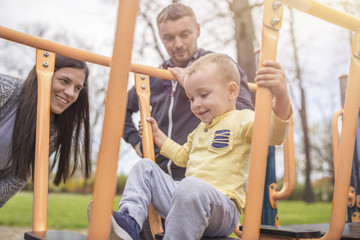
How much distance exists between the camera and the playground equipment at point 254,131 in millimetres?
825

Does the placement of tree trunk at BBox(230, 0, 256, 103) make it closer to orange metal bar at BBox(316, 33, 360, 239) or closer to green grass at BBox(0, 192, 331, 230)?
green grass at BBox(0, 192, 331, 230)

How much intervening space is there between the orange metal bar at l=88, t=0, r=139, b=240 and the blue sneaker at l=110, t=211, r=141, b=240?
361mm

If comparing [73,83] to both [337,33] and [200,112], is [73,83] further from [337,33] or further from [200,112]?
[337,33]

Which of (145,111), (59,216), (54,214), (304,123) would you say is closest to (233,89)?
(145,111)

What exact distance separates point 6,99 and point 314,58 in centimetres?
969

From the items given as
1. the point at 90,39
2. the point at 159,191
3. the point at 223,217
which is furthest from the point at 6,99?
the point at 90,39

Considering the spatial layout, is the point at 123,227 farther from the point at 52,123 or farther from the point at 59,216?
the point at 59,216

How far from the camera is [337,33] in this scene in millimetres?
10062

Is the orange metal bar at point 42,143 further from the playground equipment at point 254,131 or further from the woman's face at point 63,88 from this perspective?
the woman's face at point 63,88

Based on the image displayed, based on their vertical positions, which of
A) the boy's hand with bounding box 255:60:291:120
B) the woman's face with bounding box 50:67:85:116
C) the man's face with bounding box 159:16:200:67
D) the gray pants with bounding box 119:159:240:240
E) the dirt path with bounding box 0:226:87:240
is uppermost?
the man's face with bounding box 159:16:200:67

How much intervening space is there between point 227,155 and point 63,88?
1035 mm

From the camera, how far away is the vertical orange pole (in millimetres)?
1305

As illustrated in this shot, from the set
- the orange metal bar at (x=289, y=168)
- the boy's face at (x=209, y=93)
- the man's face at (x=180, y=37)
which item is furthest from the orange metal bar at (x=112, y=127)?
the orange metal bar at (x=289, y=168)

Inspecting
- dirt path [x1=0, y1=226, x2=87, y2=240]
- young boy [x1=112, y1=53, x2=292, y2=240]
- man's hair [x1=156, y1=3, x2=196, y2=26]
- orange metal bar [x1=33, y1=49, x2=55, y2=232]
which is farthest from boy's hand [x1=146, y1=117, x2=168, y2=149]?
dirt path [x1=0, y1=226, x2=87, y2=240]
